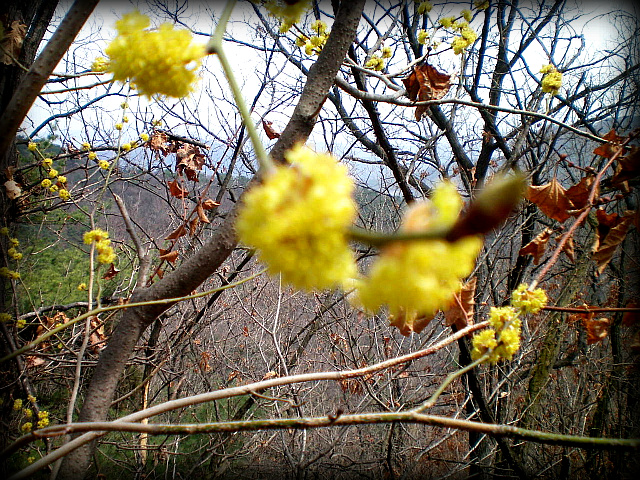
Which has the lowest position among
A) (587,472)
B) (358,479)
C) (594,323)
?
(358,479)

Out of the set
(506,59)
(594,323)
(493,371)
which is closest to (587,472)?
(493,371)

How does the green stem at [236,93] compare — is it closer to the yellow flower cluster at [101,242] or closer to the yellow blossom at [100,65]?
the yellow blossom at [100,65]

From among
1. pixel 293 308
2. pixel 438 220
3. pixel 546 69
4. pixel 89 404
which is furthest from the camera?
pixel 293 308

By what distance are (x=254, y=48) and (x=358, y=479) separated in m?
4.54

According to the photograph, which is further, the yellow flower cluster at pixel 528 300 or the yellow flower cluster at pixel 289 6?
the yellow flower cluster at pixel 528 300

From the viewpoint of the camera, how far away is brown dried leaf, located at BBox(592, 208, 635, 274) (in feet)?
3.58

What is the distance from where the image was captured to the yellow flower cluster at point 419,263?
0.28 m

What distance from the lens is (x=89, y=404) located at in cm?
86

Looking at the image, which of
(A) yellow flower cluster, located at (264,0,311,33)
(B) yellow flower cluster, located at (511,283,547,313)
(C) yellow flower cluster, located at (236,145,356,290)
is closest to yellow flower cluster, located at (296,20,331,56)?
(A) yellow flower cluster, located at (264,0,311,33)

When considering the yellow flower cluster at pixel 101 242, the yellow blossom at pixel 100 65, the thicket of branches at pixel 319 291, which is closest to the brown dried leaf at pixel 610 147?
the thicket of branches at pixel 319 291

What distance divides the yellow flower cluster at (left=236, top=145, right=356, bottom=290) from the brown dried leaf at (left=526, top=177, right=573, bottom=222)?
1.05 metres

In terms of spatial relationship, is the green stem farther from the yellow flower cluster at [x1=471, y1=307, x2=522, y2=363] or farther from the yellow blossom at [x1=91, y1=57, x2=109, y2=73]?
the yellow flower cluster at [x1=471, y1=307, x2=522, y2=363]

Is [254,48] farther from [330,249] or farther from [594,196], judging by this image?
[330,249]

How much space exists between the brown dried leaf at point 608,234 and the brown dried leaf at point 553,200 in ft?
0.31
